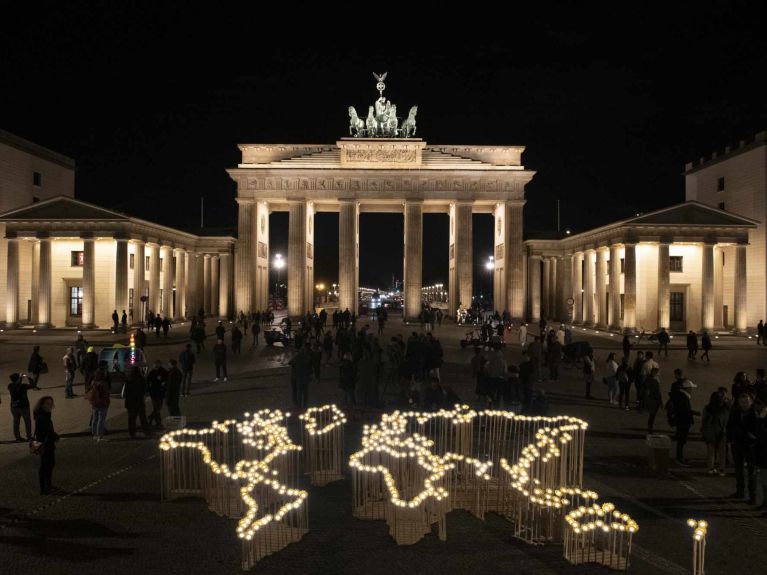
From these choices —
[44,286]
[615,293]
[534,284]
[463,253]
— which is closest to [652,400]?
[615,293]

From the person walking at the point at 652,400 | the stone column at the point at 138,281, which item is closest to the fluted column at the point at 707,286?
the person walking at the point at 652,400

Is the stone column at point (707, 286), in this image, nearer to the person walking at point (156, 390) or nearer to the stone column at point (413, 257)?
the stone column at point (413, 257)

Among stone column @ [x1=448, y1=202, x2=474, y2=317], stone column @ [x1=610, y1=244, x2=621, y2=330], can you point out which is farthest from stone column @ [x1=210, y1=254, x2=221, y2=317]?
stone column @ [x1=610, y1=244, x2=621, y2=330]

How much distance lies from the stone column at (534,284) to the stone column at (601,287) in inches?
323

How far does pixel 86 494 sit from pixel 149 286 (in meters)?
39.8

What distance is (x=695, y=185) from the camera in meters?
52.2

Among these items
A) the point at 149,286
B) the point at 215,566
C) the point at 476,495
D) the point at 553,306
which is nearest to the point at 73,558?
the point at 215,566

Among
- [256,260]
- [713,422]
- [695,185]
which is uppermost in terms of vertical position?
[695,185]

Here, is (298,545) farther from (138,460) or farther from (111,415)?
(111,415)

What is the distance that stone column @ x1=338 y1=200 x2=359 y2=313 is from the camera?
169ft

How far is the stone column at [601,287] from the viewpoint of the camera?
46.8 metres

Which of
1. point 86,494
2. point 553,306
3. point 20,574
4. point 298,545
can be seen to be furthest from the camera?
point 553,306

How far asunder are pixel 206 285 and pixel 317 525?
5339cm

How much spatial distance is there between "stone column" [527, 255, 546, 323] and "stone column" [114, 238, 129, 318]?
34.1m
